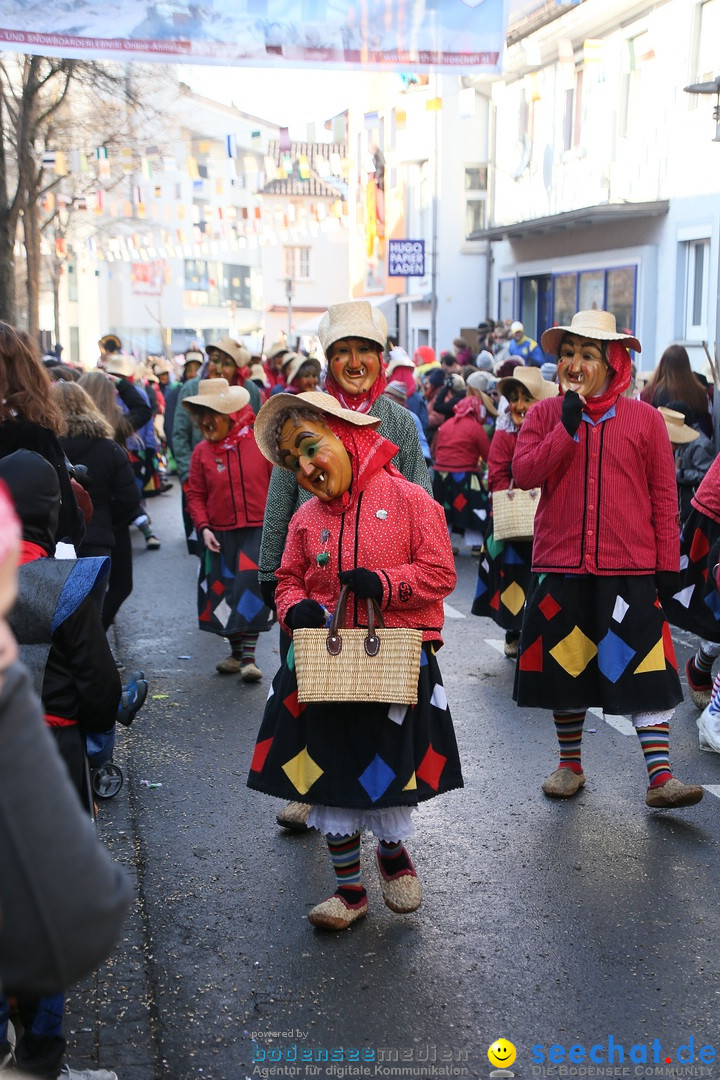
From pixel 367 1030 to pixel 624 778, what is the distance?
2.53m

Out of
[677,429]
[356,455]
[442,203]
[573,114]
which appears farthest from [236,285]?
[356,455]

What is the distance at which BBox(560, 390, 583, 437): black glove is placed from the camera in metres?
5.11

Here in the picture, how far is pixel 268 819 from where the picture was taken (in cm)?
543

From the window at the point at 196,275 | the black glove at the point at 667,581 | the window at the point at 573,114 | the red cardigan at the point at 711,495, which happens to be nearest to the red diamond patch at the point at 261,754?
Answer: the black glove at the point at 667,581

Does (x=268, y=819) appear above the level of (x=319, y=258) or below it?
below

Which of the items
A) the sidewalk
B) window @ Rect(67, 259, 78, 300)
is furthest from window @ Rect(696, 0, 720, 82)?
window @ Rect(67, 259, 78, 300)

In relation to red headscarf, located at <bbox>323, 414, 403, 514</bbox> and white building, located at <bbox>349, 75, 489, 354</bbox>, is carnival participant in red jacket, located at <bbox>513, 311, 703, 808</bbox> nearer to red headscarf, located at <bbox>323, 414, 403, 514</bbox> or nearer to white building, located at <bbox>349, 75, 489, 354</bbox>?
red headscarf, located at <bbox>323, 414, 403, 514</bbox>

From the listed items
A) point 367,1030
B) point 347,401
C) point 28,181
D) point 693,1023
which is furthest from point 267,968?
point 28,181

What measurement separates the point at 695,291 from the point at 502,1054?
16059 millimetres

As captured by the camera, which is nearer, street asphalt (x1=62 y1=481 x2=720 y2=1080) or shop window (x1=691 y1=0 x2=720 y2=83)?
street asphalt (x1=62 y1=481 x2=720 y2=1080)

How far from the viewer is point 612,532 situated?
17.1ft

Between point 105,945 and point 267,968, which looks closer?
point 105,945

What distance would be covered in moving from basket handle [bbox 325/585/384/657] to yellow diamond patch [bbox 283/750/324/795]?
46cm

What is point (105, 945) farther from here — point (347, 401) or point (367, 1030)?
point (347, 401)
